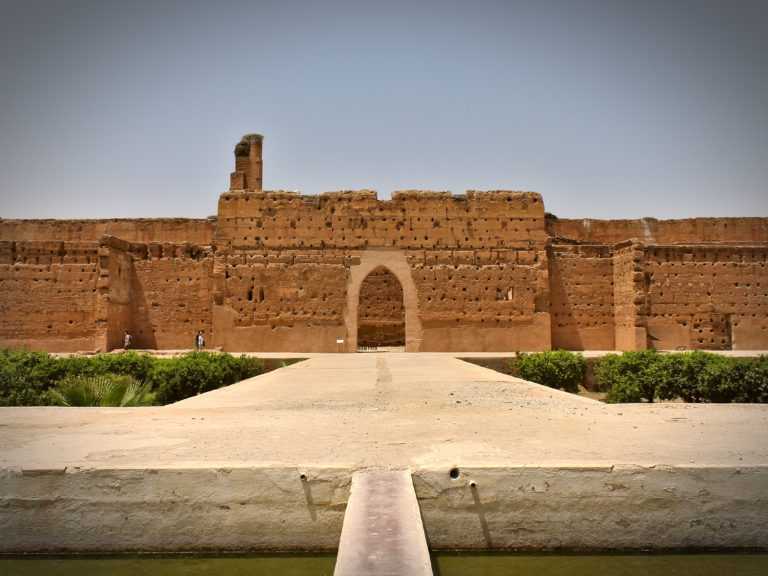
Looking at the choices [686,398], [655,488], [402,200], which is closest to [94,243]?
[402,200]

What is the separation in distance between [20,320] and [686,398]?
65.9 ft

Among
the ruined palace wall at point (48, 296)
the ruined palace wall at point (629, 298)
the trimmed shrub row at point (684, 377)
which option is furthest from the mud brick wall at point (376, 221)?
the trimmed shrub row at point (684, 377)

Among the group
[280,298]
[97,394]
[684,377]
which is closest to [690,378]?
[684,377]

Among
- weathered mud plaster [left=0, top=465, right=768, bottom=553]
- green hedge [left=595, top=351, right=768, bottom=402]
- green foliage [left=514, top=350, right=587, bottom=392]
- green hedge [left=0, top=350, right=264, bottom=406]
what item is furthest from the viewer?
green foliage [left=514, top=350, right=587, bottom=392]

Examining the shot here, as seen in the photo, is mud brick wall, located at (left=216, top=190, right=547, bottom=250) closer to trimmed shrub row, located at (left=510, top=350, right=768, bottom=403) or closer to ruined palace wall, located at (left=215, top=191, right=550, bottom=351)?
ruined palace wall, located at (left=215, top=191, right=550, bottom=351)

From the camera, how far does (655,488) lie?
13.8ft

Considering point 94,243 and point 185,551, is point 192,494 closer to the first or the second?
point 185,551

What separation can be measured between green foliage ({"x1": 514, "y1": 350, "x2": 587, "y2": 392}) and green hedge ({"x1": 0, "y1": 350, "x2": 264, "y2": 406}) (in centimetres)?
652

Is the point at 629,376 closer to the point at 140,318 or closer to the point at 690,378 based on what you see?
the point at 690,378

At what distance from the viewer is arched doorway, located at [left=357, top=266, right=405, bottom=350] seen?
2778 centimetres

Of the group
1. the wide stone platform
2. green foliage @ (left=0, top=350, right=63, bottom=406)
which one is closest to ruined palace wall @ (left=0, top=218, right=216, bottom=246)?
green foliage @ (left=0, top=350, right=63, bottom=406)

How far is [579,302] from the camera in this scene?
22.2m

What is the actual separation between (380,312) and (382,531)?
80.8ft

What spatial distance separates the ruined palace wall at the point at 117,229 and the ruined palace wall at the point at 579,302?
43.7ft
